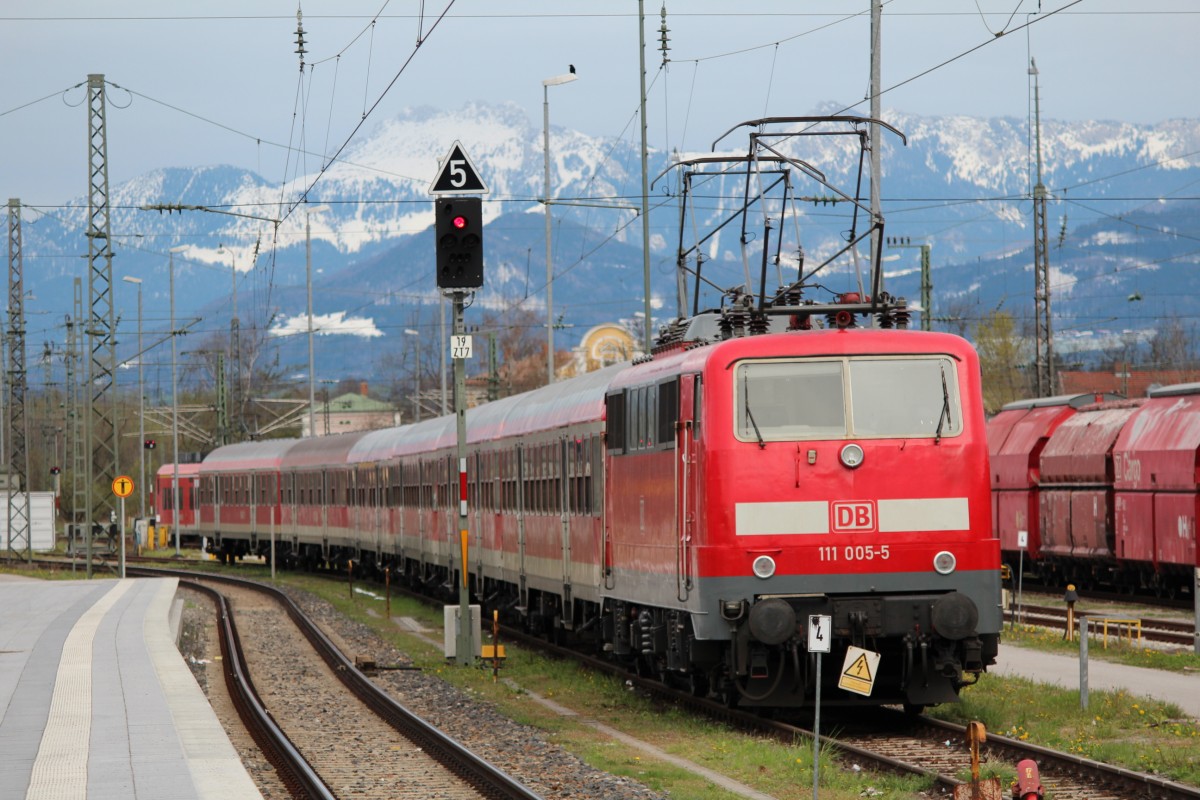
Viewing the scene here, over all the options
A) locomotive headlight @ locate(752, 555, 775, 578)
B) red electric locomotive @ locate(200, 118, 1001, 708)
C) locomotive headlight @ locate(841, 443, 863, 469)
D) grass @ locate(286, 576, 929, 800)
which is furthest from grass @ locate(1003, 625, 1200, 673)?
locomotive headlight @ locate(752, 555, 775, 578)

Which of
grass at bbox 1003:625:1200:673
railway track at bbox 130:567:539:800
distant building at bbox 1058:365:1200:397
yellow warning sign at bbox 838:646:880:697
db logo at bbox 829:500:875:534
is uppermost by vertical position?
distant building at bbox 1058:365:1200:397

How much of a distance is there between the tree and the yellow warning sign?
8151cm

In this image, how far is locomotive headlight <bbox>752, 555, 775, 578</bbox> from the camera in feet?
46.6

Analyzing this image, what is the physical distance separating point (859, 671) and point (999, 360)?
3418 inches

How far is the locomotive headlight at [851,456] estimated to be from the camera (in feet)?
47.0

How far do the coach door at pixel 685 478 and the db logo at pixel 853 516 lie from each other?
3.92 ft

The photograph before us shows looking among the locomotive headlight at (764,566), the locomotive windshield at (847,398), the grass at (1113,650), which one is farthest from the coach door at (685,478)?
the grass at (1113,650)

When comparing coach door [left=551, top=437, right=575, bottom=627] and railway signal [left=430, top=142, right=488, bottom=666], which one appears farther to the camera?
coach door [left=551, top=437, right=575, bottom=627]

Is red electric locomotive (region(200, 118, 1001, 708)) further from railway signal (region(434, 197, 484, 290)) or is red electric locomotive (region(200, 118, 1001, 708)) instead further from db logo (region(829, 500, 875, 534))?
railway signal (region(434, 197, 484, 290))

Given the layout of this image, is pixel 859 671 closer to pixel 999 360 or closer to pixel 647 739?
pixel 647 739

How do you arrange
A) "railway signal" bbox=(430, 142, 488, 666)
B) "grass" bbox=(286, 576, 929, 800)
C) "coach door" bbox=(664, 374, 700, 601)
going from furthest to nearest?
"railway signal" bbox=(430, 142, 488, 666) → "coach door" bbox=(664, 374, 700, 601) → "grass" bbox=(286, 576, 929, 800)

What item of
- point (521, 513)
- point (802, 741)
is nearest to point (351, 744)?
point (802, 741)

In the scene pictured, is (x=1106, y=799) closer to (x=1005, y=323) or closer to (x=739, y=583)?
(x=739, y=583)

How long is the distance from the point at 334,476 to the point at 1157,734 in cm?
3683
